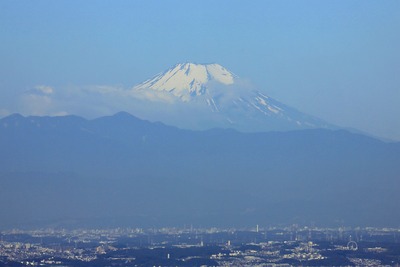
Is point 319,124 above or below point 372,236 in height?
above

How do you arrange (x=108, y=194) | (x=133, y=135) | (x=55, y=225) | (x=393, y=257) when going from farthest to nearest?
1. (x=133, y=135)
2. (x=108, y=194)
3. (x=55, y=225)
4. (x=393, y=257)

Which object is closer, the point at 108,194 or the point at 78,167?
the point at 108,194

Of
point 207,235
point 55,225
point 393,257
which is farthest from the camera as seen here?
point 55,225

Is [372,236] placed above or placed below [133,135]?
below

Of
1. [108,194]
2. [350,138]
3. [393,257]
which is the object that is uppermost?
[350,138]

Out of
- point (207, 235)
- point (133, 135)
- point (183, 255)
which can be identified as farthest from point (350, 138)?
point (183, 255)

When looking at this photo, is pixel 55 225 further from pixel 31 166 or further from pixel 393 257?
pixel 393 257

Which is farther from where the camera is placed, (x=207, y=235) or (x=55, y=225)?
(x=55, y=225)

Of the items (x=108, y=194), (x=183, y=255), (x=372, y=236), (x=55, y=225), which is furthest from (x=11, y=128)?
(x=183, y=255)

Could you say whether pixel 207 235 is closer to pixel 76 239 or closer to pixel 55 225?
pixel 76 239
